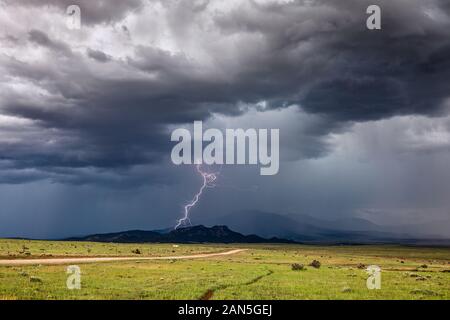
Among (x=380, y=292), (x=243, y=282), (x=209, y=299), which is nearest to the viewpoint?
(x=209, y=299)

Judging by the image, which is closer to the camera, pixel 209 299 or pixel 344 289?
pixel 209 299

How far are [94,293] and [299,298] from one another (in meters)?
15.4

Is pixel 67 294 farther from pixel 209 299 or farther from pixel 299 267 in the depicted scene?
pixel 299 267

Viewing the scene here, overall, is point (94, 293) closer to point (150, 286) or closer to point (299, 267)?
point (150, 286)

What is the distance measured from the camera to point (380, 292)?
126ft

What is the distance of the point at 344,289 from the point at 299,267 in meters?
26.6
